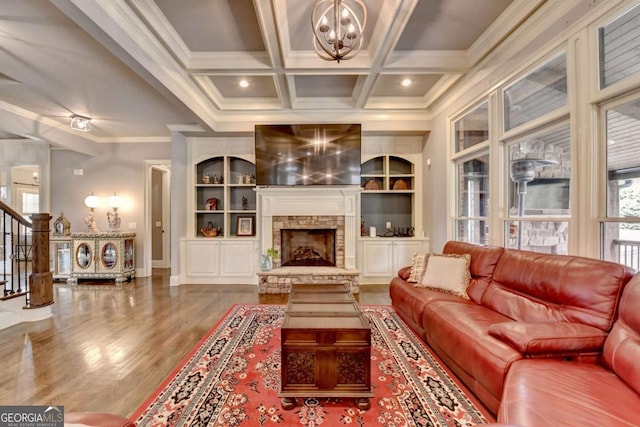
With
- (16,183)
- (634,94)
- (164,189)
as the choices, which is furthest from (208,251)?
(16,183)

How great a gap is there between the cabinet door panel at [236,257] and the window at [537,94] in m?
4.31

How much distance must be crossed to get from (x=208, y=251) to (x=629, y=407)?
5.26 metres

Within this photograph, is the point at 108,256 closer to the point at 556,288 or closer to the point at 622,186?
the point at 556,288

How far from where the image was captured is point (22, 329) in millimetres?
3172

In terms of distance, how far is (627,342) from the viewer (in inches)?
60.2

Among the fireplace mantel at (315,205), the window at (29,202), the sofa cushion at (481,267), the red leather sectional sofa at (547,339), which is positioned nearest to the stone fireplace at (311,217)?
the fireplace mantel at (315,205)

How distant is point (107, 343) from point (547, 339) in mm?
3654

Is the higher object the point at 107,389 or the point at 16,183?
the point at 16,183

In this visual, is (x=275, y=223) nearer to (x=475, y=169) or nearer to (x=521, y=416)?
(x=475, y=169)

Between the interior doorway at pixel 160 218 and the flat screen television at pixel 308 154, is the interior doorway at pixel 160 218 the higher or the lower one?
the lower one

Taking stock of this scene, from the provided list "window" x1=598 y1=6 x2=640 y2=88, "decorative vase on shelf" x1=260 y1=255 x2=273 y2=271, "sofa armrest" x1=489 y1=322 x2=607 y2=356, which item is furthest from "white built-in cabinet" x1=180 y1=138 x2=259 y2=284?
"window" x1=598 y1=6 x2=640 y2=88

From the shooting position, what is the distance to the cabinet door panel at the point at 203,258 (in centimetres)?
525

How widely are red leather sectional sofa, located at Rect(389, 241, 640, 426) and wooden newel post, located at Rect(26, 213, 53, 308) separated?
446cm

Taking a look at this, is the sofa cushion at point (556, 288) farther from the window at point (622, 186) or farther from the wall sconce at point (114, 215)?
the wall sconce at point (114, 215)
